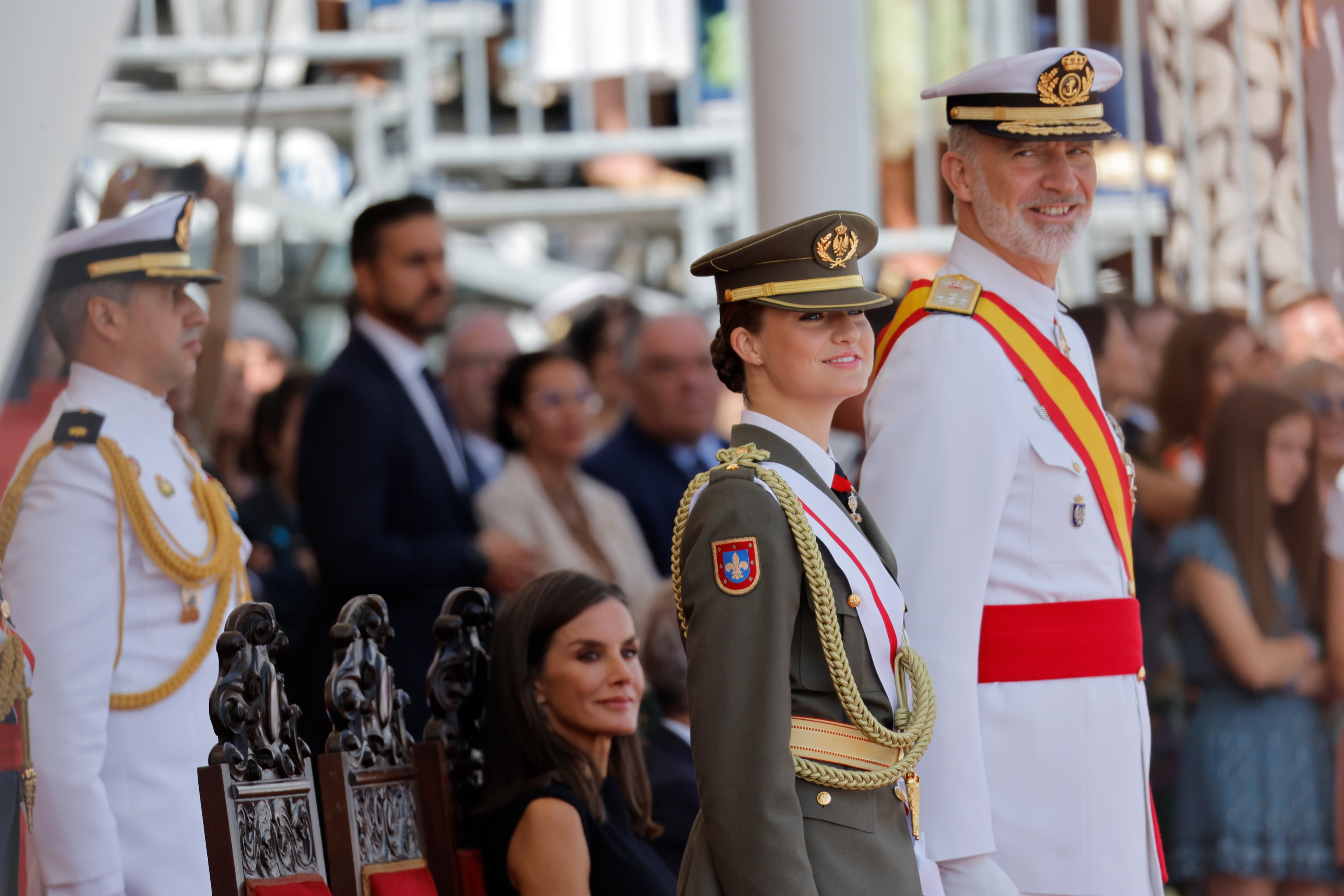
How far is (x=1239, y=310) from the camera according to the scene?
603cm

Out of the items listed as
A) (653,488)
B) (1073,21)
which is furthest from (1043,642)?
(1073,21)

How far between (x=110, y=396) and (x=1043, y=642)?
5.15 ft

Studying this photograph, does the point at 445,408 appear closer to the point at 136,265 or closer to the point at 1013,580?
the point at 136,265

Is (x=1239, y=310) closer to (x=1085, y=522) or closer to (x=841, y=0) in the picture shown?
(x=841, y=0)

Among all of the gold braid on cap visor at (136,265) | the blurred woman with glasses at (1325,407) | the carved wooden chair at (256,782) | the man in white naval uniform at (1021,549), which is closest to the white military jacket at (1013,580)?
the man in white naval uniform at (1021,549)

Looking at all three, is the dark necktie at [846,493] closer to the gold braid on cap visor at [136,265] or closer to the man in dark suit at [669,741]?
the man in dark suit at [669,741]

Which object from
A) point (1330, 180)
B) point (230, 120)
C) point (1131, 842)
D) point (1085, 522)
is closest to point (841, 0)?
point (1330, 180)

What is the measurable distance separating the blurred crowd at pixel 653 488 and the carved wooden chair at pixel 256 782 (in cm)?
78

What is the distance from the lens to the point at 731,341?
258cm

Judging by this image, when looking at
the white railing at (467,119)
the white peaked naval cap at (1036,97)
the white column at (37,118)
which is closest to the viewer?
the white column at (37,118)

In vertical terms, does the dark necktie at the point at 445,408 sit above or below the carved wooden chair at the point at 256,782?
above

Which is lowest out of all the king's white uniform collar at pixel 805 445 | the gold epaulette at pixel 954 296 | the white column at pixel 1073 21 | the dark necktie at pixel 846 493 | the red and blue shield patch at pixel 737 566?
the red and blue shield patch at pixel 737 566

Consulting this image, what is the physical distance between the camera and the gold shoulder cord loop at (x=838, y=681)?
2.38 m

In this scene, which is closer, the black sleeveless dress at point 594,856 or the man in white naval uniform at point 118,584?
the man in white naval uniform at point 118,584
